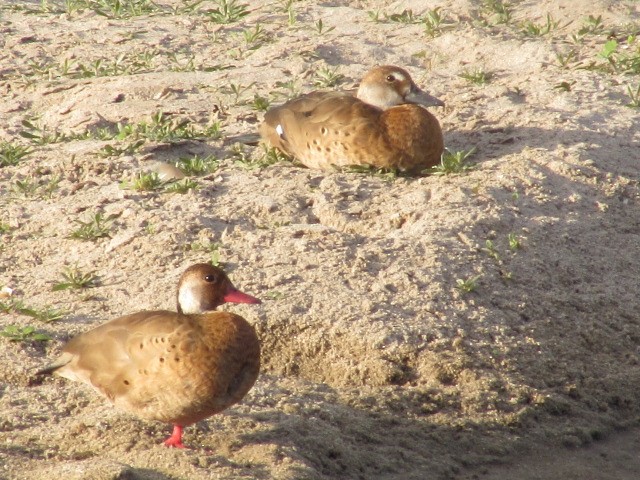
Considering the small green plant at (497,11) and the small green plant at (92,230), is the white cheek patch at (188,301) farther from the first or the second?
the small green plant at (497,11)

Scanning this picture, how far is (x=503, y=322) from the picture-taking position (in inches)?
229

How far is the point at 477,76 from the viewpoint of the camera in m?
8.41

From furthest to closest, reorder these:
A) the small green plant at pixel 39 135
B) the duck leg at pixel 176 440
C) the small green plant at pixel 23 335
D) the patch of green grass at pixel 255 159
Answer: the small green plant at pixel 39 135 < the patch of green grass at pixel 255 159 < the small green plant at pixel 23 335 < the duck leg at pixel 176 440

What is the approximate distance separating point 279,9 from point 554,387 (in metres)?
5.43

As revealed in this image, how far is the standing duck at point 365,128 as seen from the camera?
714cm

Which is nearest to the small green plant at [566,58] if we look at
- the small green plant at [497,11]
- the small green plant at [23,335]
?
the small green plant at [497,11]

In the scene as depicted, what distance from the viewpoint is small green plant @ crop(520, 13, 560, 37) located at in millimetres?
9281

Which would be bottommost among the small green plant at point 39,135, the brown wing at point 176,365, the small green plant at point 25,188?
the small green plant at point 39,135

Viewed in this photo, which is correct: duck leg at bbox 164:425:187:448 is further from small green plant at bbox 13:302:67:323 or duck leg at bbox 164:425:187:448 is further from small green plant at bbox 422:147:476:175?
small green plant at bbox 422:147:476:175

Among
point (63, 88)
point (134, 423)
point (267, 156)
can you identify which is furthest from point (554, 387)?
point (63, 88)

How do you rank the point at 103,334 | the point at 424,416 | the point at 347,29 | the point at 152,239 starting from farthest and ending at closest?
the point at 347,29
the point at 152,239
the point at 424,416
the point at 103,334

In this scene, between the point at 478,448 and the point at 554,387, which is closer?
the point at 478,448

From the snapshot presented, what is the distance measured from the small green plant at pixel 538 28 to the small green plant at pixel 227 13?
2.38m

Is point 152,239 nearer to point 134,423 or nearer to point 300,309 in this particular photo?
point 300,309
